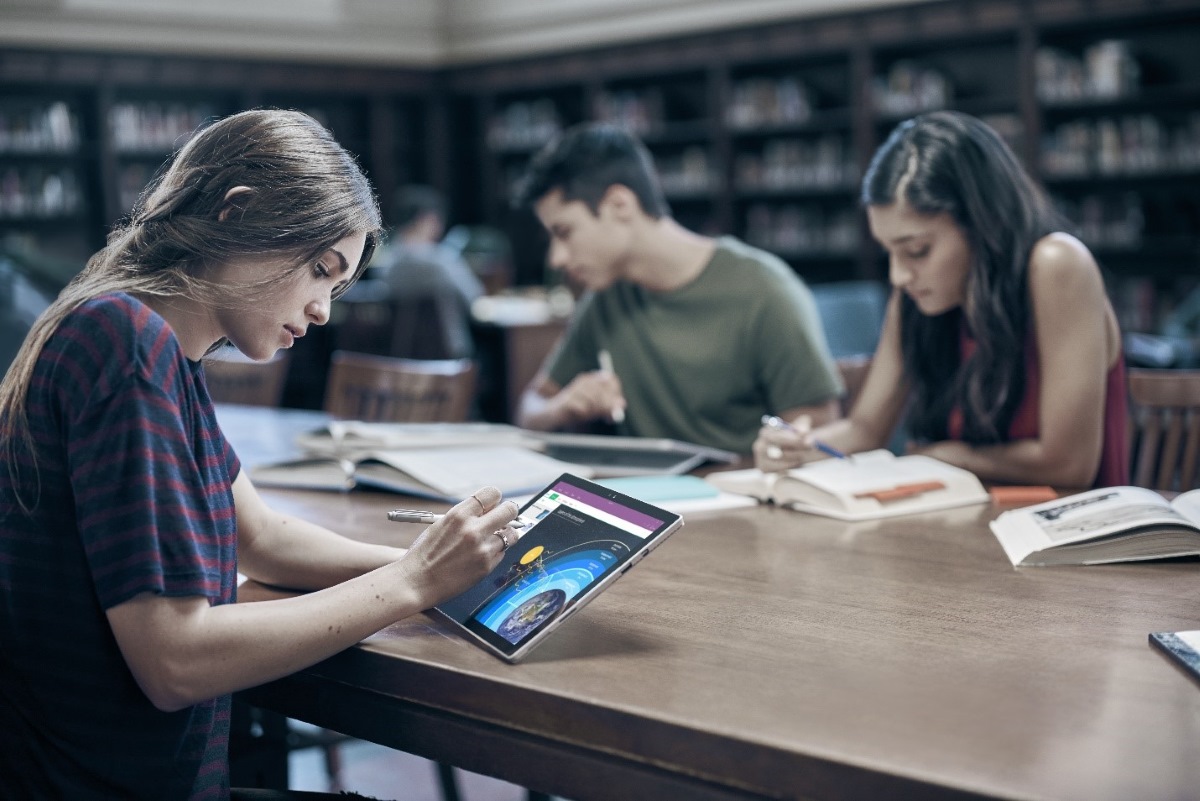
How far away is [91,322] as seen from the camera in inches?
39.0

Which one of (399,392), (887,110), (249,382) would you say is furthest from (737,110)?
(399,392)

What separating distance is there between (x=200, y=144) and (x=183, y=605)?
17.5 inches

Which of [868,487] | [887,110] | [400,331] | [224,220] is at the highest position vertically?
[887,110]

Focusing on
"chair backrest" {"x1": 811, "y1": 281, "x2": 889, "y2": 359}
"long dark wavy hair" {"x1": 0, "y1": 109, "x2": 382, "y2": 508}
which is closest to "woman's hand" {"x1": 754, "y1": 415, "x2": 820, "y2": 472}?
"long dark wavy hair" {"x1": 0, "y1": 109, "x2": 382, "y2": 508}

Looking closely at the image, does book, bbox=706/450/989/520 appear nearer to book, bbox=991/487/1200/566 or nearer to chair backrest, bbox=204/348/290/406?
book, bbox=991/487/1200/566

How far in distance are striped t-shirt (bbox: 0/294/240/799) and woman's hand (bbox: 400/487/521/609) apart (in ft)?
0.59

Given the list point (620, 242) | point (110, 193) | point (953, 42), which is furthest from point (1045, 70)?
point (110, 193)

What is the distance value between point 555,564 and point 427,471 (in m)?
0.66

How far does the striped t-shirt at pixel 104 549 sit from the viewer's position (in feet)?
3.15

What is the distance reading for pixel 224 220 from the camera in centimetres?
109

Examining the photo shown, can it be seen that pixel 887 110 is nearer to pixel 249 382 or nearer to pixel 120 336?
pixel 249 382

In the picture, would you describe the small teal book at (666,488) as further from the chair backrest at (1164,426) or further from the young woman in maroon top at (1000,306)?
the chair backrest at (1164,426)

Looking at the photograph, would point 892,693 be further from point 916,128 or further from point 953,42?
point 953,42

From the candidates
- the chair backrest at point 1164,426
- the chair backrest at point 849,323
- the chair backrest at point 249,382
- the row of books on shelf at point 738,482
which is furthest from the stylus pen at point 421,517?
the chair backrest at point 849,323
